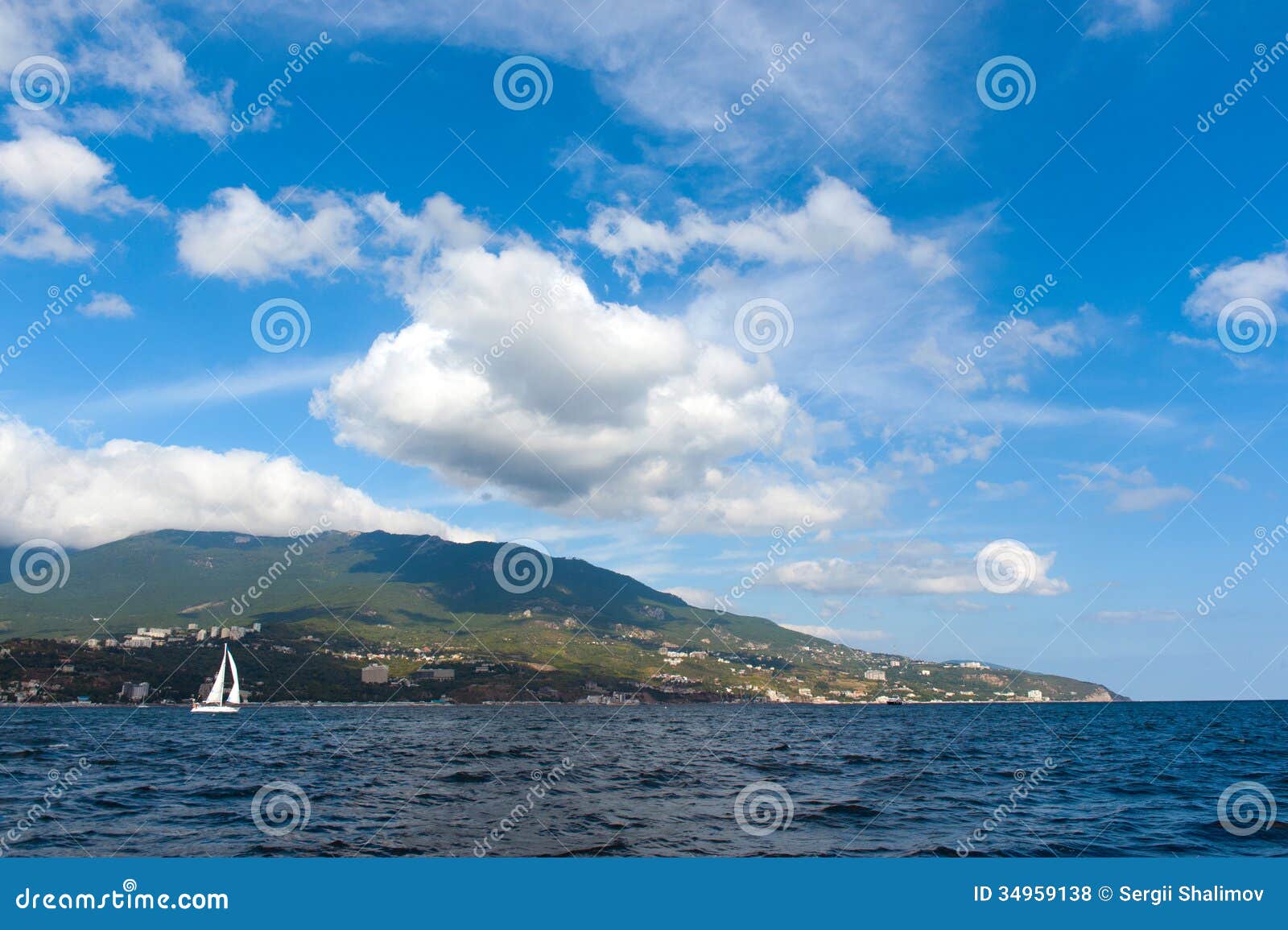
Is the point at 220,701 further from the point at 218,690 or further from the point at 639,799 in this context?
the point at 639,799

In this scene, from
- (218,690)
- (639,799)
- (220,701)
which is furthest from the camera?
(220,701)

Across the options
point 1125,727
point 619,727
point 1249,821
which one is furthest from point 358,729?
point 1125,727

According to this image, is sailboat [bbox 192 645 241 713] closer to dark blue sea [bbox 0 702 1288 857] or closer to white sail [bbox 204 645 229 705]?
white sail [bbox 204 645 229 705]

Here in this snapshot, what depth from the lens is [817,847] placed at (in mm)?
25438

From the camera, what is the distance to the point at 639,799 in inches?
1393

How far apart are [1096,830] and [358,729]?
95760 millimetres

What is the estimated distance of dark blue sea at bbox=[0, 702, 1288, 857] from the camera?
26.0 meters

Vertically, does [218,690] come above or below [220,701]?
above

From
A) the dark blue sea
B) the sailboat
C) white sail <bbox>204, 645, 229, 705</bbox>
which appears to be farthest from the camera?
the sailboat

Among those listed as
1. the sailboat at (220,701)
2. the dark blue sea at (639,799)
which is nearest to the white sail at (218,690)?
the sailboat at (220,701)

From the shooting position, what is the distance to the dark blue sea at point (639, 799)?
26016 mm

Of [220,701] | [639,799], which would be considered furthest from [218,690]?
[639,799]

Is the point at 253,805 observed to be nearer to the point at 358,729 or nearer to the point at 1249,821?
the point at 1249,821

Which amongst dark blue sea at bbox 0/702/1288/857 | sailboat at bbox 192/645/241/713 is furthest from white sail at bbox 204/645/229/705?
dark blue sea at bbox 0/702/1288/857
